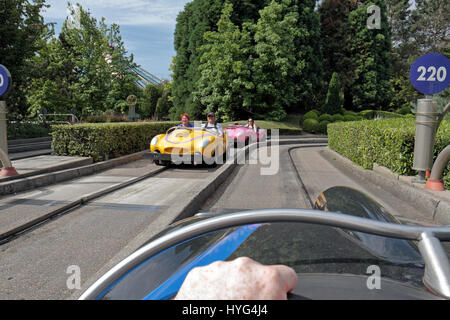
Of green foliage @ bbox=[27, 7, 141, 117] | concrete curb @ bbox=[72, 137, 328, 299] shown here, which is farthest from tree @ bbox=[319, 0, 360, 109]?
concrete curb @ bbox=[72, 137, 328, 299]

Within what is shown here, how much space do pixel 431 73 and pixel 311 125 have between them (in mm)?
23730

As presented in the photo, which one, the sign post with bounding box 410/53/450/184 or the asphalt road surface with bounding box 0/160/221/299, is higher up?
the sign post with bounding box 410/53/450/184

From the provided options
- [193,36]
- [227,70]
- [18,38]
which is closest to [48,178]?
[18,38]

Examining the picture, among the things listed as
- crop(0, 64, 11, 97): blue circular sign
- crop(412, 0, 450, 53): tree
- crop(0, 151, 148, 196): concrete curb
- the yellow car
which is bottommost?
crop(0, 151, 148, 196): concrete curb

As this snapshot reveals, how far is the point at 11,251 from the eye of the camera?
11.2 feet

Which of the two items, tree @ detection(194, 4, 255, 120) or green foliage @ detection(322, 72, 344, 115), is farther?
green foliage @ detection(322, 72, 344, 115)

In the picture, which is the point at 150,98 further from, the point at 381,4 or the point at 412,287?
the point at 412,287

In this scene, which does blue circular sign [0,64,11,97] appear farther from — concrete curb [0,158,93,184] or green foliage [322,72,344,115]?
green foliage [322,72,344,115]

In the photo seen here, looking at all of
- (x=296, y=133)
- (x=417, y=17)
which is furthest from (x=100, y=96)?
(x=417, y=17)

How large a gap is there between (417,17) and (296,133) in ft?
120

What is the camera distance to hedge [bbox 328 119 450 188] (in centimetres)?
648

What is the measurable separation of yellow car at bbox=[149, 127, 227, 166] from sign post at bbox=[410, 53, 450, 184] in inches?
200

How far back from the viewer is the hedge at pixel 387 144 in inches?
255

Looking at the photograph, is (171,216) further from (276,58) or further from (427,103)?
(276,58)
